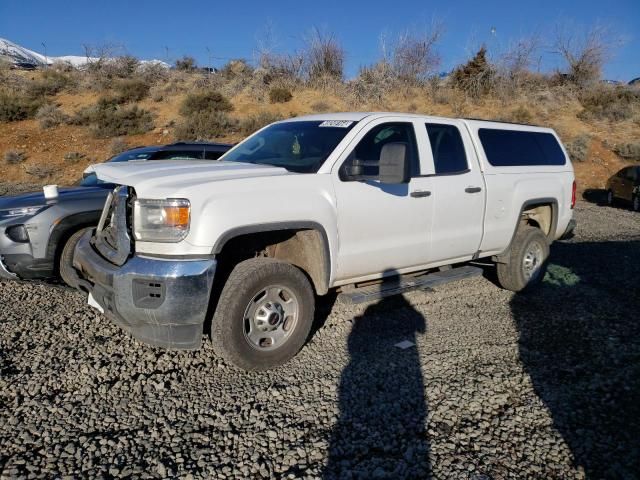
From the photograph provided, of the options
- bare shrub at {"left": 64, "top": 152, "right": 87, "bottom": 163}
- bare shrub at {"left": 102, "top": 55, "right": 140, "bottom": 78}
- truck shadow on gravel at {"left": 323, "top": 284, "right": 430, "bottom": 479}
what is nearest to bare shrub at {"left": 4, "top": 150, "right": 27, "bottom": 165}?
bare shrub at {"left": 64, "top": 152, "right": 87, "bottom": 163}

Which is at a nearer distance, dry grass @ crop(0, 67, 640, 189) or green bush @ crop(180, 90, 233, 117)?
dry grass @ crop(0, 67, 640, 189)

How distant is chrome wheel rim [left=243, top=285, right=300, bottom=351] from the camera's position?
3.61 metres

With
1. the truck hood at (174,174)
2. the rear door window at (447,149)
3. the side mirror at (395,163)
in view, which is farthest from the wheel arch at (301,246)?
the rear door window at (447,149)

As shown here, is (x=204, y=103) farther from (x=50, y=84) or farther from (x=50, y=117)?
(x=50, y=84)

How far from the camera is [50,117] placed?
22297 millimetres

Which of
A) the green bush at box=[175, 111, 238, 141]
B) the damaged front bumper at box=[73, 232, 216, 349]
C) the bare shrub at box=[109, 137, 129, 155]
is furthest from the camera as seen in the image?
the green bush at box=[175, 111, 238, 141]

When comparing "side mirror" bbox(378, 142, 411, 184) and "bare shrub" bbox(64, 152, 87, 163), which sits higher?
"side mirror" bbox(378, 142, 411, 184)

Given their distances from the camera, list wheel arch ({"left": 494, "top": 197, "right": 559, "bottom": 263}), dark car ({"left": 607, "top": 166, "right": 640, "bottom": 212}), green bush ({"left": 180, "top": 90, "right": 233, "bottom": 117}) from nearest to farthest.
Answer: wheel arch ({"left": 494, "top": 197, "right": 559, "bottom": 263})
dark car ({"left": 607, "top": 166, "right": 640, "bottom": 212})
green bush ({"left": 180, "top": 90, "right": 233, "bottom": 117})

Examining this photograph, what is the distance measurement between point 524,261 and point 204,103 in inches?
837

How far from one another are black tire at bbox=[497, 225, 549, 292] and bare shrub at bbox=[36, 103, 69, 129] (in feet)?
74.9

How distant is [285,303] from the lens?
149 inches

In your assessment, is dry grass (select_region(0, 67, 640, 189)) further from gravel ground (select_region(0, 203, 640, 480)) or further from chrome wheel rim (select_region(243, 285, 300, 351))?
chrome wheel rim (select_region(243, 285, 300, 351))

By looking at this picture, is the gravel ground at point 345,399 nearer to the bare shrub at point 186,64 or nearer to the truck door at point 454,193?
the truck door at point 454,193

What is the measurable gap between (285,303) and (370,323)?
4.08 feet
